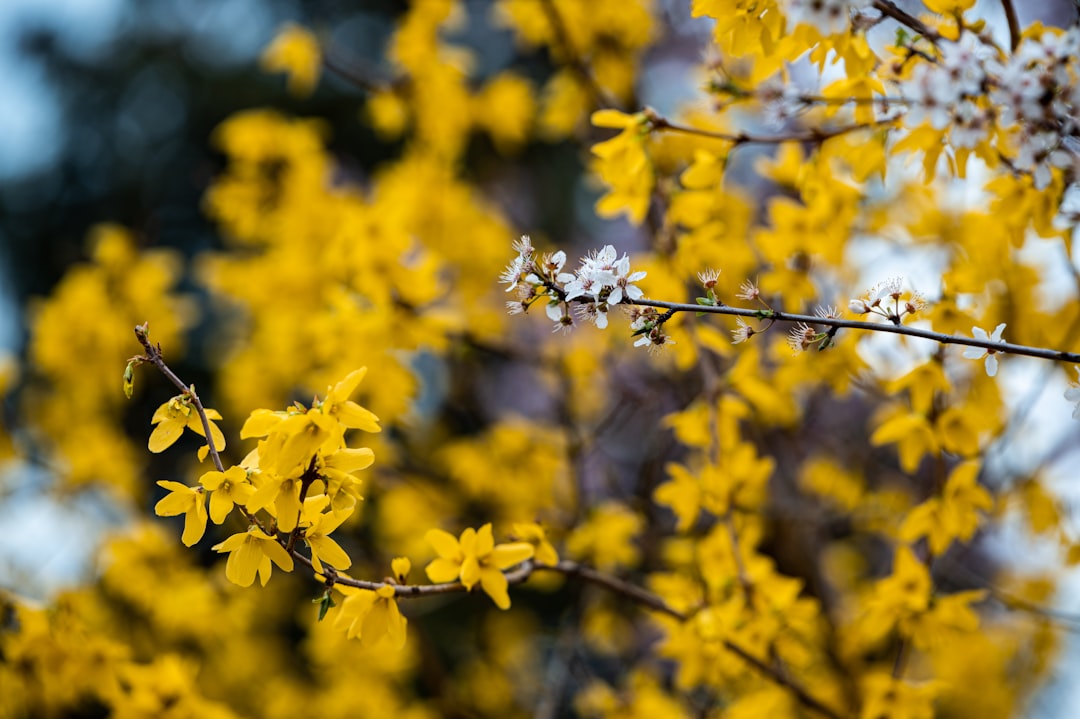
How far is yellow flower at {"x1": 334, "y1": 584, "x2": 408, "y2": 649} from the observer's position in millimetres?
1168

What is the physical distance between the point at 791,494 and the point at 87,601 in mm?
2352

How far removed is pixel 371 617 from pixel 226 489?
28cm

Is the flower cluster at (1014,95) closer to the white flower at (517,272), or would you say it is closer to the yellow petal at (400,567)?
the white flower at (517,272)

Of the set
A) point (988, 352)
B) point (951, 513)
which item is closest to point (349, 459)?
point (988, 352)

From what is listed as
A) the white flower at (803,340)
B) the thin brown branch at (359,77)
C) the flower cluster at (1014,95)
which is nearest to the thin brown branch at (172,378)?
the white flower at (803,340)

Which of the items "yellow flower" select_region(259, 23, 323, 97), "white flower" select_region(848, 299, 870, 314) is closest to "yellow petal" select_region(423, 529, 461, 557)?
"white flower" select_region(848, 299, 870, 314)

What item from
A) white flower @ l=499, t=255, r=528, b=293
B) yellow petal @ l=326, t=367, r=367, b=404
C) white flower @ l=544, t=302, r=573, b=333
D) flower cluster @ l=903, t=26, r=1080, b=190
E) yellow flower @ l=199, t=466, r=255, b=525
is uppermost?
flower cluster @ l=903, t=26, r=1080, b=190

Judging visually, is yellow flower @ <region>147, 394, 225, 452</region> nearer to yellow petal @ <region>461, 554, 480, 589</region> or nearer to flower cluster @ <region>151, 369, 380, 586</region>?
flower cluster @ <region>151, 369, 380, 586</region>

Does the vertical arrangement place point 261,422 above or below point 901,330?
below

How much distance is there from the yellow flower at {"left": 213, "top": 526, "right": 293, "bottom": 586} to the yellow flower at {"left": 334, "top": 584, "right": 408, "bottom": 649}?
0.12 metres

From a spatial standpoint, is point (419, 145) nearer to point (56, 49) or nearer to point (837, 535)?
point (837, 535)

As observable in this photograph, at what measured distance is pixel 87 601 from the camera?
2.61 m

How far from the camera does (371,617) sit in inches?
46.9

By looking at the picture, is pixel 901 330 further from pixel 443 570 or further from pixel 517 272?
pixel 443 570
